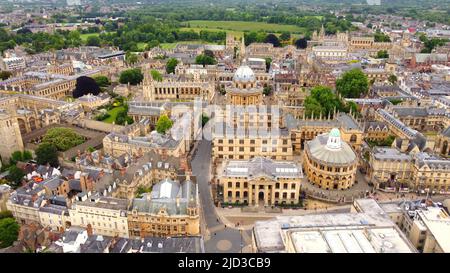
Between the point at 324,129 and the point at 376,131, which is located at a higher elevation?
the point at 324,129

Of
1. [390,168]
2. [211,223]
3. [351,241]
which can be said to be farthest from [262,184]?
[390,168]

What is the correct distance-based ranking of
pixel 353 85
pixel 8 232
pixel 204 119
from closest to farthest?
pixel 8 232 < pixel 204 119 < pixel 353 85

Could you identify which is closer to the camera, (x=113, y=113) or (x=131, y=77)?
(x=113, y=113)

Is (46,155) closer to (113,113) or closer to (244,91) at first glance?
(113,113)

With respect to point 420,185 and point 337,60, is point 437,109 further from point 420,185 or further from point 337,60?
point 337,60

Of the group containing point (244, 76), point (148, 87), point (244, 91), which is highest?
point (244, 76)

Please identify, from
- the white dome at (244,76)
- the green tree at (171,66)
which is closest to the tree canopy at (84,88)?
the green tree at (171,66)
